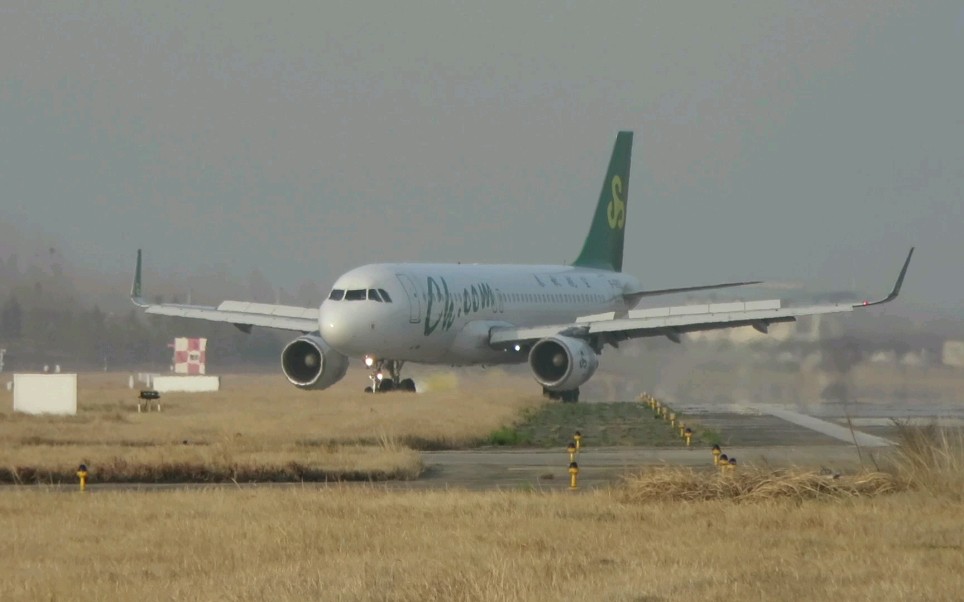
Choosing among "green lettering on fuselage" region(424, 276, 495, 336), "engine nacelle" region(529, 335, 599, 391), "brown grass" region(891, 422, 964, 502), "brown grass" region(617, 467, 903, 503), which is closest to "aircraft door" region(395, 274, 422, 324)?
"green lettering on fuselage" region(424, 276, 495, 336)

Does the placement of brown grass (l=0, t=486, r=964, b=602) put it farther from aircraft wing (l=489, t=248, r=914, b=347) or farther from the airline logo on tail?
the airline logo on tail

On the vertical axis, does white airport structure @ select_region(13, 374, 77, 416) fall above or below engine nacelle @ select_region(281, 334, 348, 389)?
below

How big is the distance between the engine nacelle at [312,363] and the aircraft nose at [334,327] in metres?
2.53

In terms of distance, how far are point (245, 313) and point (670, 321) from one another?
12.5 metres

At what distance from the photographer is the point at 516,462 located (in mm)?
27047

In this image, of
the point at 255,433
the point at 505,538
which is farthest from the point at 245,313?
the point at 505,538

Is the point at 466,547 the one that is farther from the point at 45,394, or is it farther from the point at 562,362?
the point at 562,362

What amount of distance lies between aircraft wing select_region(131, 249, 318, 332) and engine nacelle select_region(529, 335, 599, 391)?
6.63 meters

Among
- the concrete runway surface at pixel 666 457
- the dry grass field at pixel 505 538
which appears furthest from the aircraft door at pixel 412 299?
Result: the dry grass field at pixel 505 538

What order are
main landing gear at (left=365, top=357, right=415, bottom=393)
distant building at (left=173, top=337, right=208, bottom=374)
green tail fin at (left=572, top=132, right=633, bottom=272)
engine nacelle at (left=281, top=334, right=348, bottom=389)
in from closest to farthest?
main landing gear at (left=365, top=357, right=415, bottom=393), engine nacelle at (left=281, top=334, right=348, bottom=389), distant building at (left=173, top=337, right=208, bottom=374), green tail fin at (left=572, top=132, right=633, bottom=272)

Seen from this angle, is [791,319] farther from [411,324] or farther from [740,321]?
[411,324]

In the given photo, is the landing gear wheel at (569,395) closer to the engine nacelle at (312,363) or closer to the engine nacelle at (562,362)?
the engine nacelle at (562,362)

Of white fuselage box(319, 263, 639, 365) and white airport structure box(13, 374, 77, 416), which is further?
white fuselage box(319, 263, 639, 365)

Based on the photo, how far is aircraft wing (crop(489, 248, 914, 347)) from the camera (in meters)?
42.9
